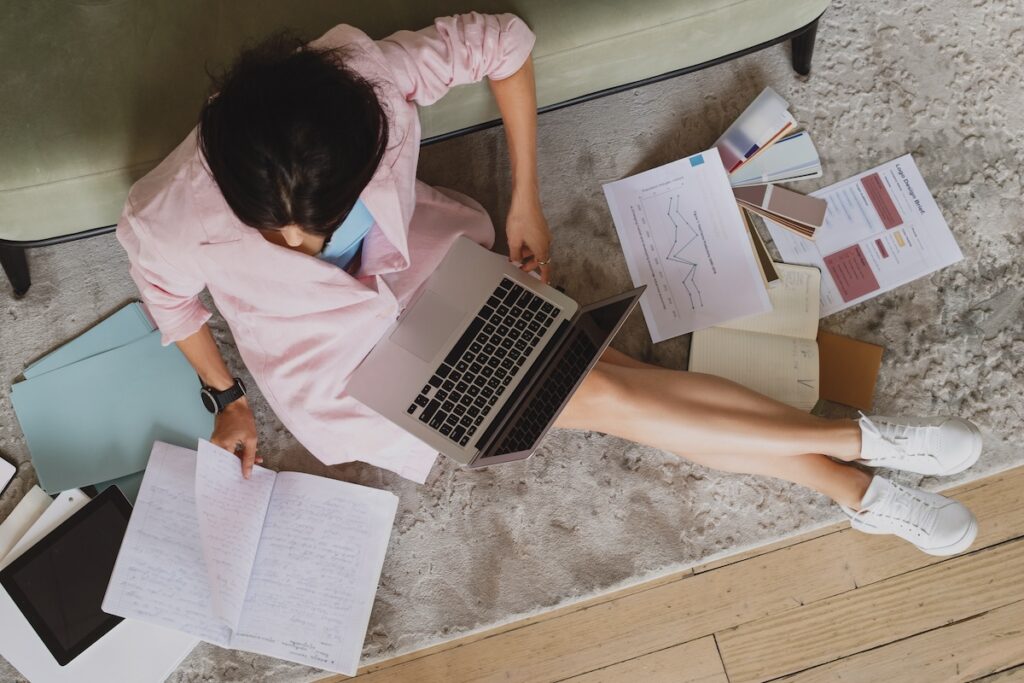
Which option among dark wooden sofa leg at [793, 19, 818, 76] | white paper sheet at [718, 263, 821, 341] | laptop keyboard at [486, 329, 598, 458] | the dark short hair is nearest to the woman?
the dark short hair

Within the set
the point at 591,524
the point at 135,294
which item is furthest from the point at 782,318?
the point at 135,294

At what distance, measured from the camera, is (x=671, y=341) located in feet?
4.87

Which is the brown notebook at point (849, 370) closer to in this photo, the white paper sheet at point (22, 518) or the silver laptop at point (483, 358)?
the silver laptop at point (483, 358)

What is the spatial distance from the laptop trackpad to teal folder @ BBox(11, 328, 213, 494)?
0.51 meters

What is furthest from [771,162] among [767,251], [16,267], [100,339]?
[16,267]

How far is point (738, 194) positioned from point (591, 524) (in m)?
0.72

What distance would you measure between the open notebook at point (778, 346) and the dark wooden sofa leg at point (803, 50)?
422 mm

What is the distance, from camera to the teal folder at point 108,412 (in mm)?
1390

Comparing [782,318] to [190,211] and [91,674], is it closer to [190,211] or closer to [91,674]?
[190,211]

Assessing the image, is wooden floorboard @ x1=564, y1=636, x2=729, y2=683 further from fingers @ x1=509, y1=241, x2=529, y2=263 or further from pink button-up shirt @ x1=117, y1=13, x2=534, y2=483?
fingers @ x1=509, y1=241, x2=529, y2=263

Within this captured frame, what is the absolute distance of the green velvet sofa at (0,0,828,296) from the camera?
3.62ft

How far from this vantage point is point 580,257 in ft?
4.97

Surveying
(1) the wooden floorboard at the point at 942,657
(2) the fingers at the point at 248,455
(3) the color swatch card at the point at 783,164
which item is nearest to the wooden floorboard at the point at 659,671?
(1) the wooden floorboard at the point at 942,657

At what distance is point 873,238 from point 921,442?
430 millimetres
